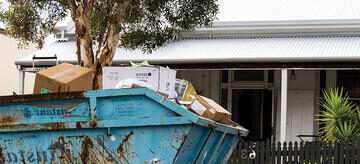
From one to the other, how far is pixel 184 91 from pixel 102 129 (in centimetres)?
164

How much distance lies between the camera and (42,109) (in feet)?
19.2

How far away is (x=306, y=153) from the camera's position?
1079 cm

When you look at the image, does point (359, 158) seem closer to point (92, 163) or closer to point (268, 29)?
point (268, 29)

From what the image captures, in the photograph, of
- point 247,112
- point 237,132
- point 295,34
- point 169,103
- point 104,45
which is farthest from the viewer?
point 247,112

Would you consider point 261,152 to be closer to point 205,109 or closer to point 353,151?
point 353,151

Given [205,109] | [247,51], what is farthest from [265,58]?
[205,109]

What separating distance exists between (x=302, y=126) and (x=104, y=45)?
6.69 meters

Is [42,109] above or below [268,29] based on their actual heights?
below

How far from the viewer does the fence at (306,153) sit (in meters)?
10.8

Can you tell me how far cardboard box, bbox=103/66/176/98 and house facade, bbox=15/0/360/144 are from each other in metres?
6.08

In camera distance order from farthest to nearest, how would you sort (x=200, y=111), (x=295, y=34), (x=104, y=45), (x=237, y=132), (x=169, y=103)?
1. (x=295, y=34)
2. (x=104, y=45)
3. (x=237, y=132)
4. (x=200, y=111)
5. (x=169, y=103)

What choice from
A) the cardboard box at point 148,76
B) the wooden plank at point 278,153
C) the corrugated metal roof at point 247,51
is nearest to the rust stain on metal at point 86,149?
the cardboard box at point 148,76

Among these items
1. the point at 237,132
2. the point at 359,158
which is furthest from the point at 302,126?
the point at 237,132

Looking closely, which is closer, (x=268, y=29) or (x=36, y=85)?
(x=36, y=85)
